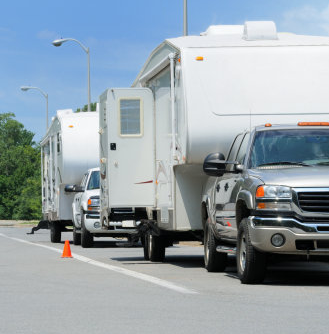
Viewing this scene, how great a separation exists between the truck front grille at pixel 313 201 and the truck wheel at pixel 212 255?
9.82 ft

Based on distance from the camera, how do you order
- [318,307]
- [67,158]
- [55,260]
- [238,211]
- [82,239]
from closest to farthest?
[318,307]
[238,211]
[55,260]
[82,239]
[67,158]

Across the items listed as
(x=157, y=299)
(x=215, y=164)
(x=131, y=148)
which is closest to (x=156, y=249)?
(x=131, y=148)

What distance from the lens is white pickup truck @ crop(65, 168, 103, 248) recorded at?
84.0 feet

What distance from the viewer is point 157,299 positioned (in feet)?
37.5

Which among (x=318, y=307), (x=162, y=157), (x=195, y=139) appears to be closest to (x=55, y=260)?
(x=162, y=157)

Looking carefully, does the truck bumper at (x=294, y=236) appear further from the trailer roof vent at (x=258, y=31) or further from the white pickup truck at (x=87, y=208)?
the white pickup truck at (x=87, y=208)

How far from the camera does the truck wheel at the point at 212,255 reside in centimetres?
1554

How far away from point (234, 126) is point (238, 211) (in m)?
1.82

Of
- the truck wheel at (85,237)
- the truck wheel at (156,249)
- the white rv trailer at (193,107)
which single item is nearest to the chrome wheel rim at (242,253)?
the white rv trailer at (193,107)

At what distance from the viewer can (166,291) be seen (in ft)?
40.7

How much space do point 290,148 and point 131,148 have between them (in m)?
5.15

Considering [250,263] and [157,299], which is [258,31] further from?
[157,299]

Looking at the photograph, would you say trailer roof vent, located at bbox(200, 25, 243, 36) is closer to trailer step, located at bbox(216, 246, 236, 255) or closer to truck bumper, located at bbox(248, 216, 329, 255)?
trailer step, located at bbox(216, 246, 236, 255)

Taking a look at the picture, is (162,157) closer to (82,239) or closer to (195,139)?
(195,139)
